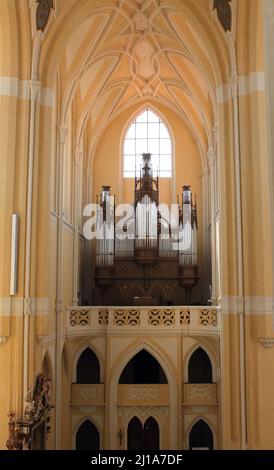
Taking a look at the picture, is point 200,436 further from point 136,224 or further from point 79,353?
point 136,224

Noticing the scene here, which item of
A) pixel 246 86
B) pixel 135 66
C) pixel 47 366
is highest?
pixel 135 66

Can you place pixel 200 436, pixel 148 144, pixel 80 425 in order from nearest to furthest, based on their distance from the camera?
pixel 80 425 → pixel 200 436 → pixel 148 144

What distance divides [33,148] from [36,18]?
3.07m

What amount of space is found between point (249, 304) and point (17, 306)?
5100 mm

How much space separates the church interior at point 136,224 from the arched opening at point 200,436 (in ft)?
0.17

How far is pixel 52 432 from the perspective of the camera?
1516 cm

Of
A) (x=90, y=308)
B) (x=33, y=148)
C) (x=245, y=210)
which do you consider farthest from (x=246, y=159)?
(x=90, y=308)

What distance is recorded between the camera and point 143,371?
20312 millimetres

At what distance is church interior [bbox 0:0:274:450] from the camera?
1217 centimetres

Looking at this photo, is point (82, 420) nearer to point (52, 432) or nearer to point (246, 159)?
point (52, 432)

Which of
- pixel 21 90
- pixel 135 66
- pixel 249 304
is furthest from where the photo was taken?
pixel 135 66

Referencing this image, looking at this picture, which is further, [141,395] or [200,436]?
[200,436]

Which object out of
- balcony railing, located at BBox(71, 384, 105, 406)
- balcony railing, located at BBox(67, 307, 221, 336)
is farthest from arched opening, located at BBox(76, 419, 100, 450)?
balcony railing, located at BBox(67, 307, 221, 336)

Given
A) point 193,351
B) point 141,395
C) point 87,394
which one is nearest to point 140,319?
point 193,351
